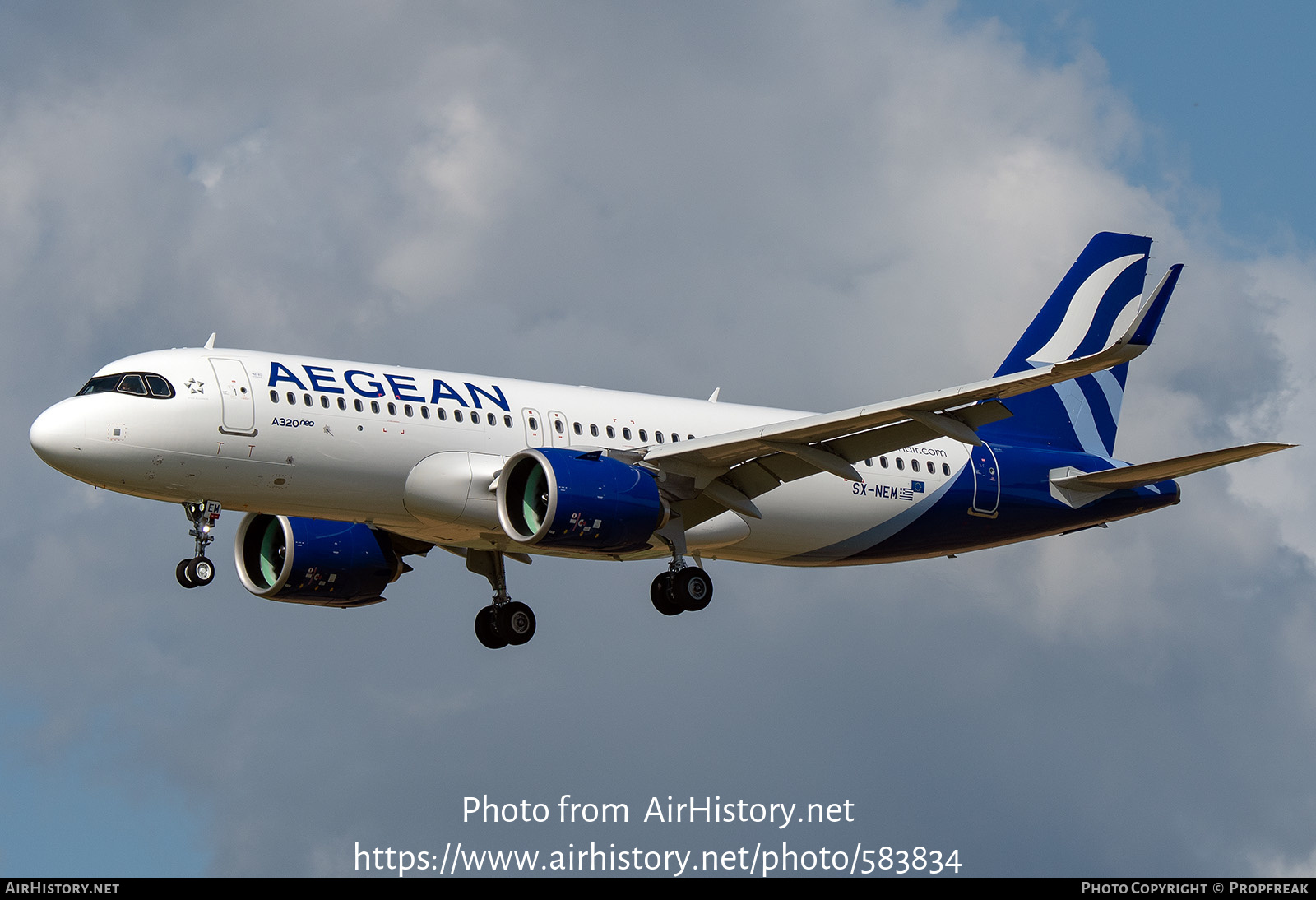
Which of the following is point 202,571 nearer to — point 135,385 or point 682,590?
point 135,385

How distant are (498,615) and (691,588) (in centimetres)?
558

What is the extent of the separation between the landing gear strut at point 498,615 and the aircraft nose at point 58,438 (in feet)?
36.7

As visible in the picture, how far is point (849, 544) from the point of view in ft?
137

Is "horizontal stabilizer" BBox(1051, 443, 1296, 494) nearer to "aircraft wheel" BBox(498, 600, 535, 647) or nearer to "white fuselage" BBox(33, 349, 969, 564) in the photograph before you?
"white fuselage" BBox(33, 349, 969, 564)

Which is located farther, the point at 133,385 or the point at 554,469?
the point at 554,469

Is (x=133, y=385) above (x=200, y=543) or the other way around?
above

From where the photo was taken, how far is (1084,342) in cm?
4678

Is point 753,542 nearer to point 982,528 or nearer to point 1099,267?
point 982,528

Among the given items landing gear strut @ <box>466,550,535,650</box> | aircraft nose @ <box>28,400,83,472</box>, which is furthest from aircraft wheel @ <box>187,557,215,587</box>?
landing gear strut @ <box>466,550,535,650</box>

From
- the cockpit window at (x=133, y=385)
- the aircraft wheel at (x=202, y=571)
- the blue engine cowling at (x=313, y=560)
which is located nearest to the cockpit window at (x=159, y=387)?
the cockpit window at (x=133, y=385)

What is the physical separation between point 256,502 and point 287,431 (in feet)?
5.25

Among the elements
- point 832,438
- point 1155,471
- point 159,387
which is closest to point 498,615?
point 832,438


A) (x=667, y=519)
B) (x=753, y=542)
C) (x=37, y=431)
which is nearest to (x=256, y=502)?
(x=37, y=431)

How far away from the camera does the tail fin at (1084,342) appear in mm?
45406
